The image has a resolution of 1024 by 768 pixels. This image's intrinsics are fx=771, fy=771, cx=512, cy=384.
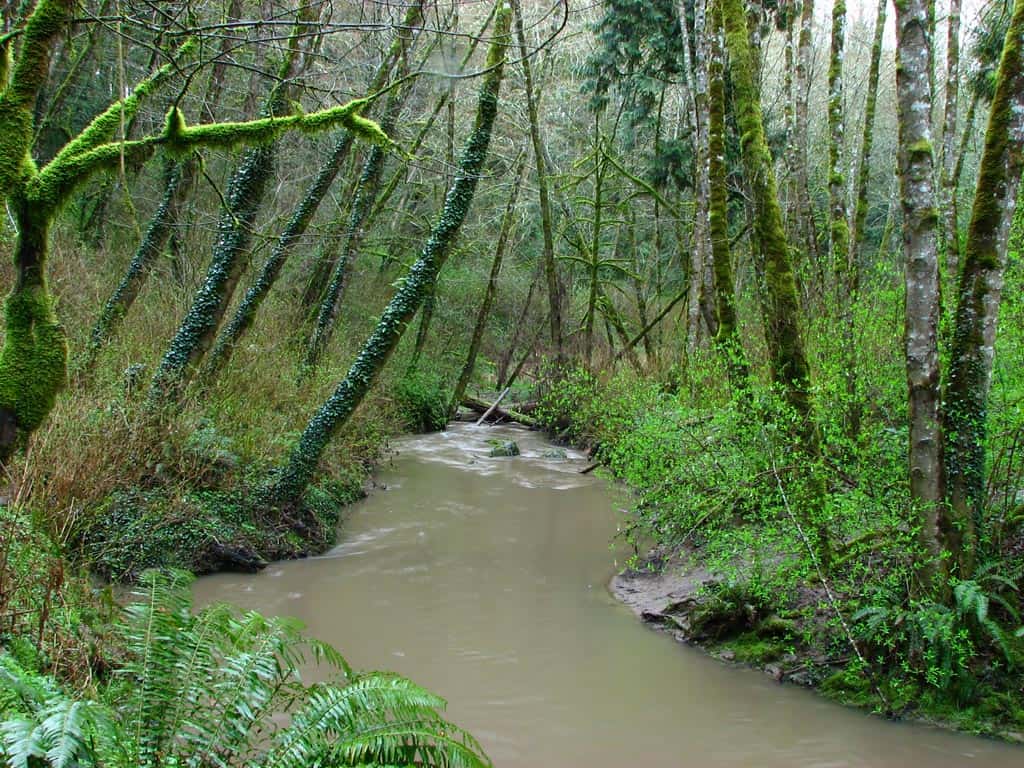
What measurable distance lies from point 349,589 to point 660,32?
1224 cm

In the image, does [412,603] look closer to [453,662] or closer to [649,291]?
[453,662]

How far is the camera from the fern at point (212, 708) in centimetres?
308

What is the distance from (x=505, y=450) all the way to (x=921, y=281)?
1226cm

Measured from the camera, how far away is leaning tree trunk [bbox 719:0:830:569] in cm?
606

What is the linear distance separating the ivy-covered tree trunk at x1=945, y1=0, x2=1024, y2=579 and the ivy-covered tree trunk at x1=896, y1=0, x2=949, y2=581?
0.11 m

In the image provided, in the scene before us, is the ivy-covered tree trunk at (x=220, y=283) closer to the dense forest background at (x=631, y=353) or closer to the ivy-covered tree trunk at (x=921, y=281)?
the dense forest background at (x=631, y=353)

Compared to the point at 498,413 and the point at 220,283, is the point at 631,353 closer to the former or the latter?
the point at 498,413

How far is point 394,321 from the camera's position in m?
9.47

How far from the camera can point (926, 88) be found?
17.5ft

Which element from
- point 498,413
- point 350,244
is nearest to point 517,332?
point 498,413

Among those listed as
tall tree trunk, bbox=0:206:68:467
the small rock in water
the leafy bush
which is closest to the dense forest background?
tall tree trunk, bbox=0:206:68:467

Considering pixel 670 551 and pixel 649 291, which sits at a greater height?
pixel 649 291

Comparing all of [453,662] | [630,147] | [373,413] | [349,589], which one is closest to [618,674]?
[453,662]

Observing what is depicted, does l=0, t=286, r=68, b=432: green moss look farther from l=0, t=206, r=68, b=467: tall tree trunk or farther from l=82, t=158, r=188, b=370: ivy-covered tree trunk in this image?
l=82, t=158, r=188, b=370: ivy-covered tree trunk
